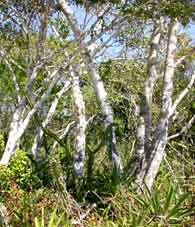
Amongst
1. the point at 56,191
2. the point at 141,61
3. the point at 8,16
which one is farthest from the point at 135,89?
the point at 56,191

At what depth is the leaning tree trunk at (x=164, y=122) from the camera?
9.11 m

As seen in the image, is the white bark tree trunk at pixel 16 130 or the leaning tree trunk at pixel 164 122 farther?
the white bark tree trunk at pixel 16 130

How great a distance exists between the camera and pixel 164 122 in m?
9.38

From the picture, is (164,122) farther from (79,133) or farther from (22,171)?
(22,171)

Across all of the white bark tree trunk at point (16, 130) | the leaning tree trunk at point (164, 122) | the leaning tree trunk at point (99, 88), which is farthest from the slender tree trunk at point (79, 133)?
the leaning tree trunk at point (164, 122)

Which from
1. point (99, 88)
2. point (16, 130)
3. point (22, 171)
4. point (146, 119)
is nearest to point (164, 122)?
point (146, 119)

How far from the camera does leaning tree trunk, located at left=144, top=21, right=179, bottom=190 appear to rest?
359 inches

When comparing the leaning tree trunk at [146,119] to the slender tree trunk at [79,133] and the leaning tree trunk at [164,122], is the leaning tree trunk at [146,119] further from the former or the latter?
the slender tree trunk at [79,133]

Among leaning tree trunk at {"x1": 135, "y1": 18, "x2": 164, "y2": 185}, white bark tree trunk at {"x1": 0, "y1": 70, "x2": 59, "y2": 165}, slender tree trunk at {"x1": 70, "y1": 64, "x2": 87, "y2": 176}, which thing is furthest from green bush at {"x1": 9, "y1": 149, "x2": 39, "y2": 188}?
leaning tree trunk at {"x1": 135, "y1": 18, "x2": 164, "y2": 185}

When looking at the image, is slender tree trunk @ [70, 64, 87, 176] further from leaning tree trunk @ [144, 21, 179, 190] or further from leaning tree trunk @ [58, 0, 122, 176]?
leaning tree trunk @ [144, 21, 179, 190]

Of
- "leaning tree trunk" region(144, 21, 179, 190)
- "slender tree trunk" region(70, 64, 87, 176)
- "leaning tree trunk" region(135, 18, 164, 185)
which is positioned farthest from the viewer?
"slender tree trunk" region(70, 64, 87, 176)

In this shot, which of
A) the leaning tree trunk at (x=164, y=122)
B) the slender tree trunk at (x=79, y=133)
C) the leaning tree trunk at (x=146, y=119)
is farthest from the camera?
the slender tree trunk at (x=79, y=133)

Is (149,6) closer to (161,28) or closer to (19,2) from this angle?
(161,28)

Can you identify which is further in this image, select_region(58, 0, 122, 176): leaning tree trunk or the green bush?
the green bush
